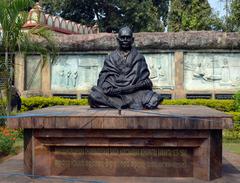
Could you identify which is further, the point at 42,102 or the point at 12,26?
the point at 42,102

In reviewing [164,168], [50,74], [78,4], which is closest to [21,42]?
[50,74]

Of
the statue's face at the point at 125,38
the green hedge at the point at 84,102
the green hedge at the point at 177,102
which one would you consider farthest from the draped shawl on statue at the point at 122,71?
the green hedge at the point at 84,102

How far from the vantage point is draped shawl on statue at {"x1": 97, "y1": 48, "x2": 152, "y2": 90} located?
7.41 meters

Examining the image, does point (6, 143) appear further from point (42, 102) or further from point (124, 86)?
point (42, 102)

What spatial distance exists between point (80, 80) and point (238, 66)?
5474 mm

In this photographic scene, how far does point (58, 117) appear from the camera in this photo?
606 cm

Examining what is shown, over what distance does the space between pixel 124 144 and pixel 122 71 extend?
1.69 meters

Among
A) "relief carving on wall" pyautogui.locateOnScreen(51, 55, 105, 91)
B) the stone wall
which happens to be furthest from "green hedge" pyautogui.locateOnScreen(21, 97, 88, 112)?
"relief carving on wall" pyautogui.locateOnScreen(51, 55, 105, 91)

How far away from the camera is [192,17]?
24719mm

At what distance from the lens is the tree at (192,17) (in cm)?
2422

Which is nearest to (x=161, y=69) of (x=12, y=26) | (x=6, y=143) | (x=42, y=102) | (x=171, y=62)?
(x=171, y=62)

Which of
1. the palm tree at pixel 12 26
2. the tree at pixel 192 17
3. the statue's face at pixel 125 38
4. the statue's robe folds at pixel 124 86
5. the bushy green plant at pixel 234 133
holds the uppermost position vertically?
the tree at pixel 192 17

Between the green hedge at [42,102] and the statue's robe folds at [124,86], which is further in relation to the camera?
the green hedge at [42,102]

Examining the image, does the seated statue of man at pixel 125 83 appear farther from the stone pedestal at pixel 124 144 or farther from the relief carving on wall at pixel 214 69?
the relief carving on wall at pixel 214 69
